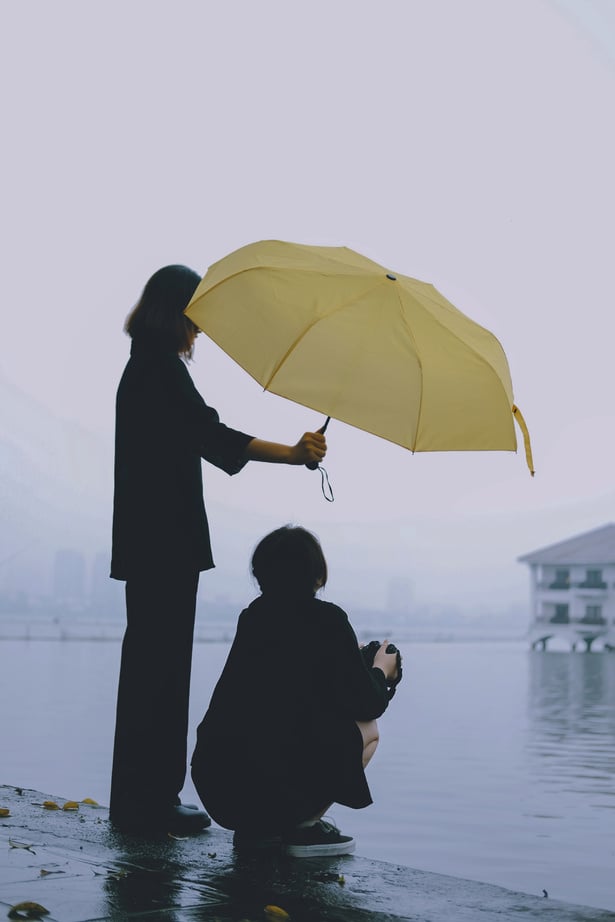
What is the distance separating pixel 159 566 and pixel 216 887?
102 cm

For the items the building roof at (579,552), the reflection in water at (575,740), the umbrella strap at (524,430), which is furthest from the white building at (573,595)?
the umbrella strap at (524,430)

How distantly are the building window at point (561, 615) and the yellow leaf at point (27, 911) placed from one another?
70.2 meters

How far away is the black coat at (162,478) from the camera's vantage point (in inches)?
135

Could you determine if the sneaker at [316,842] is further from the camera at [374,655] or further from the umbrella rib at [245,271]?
the umbrella rib at [245,271]

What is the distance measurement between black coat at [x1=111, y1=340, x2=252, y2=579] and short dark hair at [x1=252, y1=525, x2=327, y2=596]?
41 centimetres

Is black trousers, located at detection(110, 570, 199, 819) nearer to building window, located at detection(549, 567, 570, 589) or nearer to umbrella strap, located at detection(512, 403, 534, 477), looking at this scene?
umbrella strap, located at detection(512, 403, 534, 477)

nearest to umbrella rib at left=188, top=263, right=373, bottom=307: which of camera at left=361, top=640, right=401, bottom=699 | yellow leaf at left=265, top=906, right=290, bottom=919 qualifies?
camera at left=361, top=640, right=401, bottom=699

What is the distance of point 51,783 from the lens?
7.31m

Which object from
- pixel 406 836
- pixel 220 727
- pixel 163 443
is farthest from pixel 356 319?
pixel 406 836

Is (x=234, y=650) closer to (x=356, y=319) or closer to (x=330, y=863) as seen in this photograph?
(x=330, y=863)

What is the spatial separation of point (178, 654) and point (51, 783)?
4292 millimetres

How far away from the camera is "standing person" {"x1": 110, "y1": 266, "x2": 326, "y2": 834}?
3.38 m

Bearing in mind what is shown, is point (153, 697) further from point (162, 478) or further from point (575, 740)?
point (575, 740)

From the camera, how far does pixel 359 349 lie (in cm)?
330
